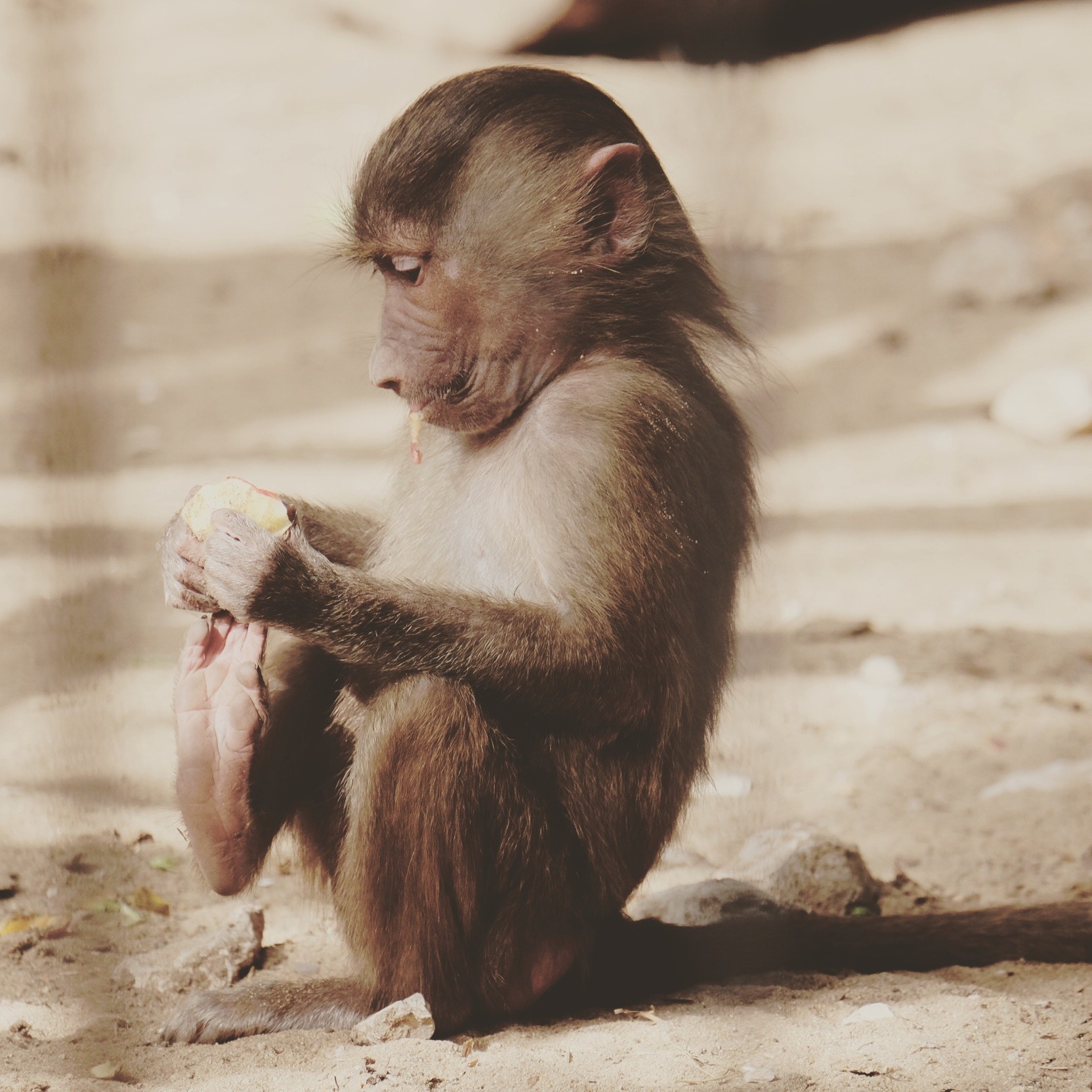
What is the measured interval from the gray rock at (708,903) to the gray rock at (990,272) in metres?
5.07

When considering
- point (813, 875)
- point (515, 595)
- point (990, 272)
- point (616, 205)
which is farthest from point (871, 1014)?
point (990, 272)

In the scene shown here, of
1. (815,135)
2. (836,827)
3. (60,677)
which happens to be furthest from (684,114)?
(60,677)

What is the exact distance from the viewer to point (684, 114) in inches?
330

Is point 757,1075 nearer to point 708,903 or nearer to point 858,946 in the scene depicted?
point 858,946

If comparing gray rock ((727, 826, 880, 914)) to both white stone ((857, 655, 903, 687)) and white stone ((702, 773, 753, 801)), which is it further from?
white stone ((857, 655, 903, 687))

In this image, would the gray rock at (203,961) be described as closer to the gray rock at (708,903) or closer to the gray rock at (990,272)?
the gray rock at (708,903)

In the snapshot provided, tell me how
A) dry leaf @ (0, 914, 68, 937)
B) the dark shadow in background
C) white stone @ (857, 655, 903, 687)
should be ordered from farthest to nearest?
1. the dark shadow in background
2. white stone @ (857, 655, 903, 687)
3. dry leaf @ (0, 914, 68, 937)

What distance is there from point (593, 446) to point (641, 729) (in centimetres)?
62

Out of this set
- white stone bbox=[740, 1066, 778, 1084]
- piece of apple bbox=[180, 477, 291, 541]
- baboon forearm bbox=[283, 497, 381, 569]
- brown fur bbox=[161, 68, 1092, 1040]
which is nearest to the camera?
white stone bbox=[740, 1066, 778, 1084]

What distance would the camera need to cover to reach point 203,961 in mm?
3521

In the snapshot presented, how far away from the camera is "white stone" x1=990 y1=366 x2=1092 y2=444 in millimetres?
6887

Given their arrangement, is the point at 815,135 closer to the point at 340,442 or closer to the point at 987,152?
the point at 987,152

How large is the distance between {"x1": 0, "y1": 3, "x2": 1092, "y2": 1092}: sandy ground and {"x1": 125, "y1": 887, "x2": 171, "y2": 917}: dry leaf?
0.11ft

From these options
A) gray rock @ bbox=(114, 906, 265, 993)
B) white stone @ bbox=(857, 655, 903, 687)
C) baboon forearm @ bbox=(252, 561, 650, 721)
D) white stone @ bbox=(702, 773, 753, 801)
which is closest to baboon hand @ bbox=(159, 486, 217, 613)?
baboon forearm @ bbox=(252, 561, 650, 721)
